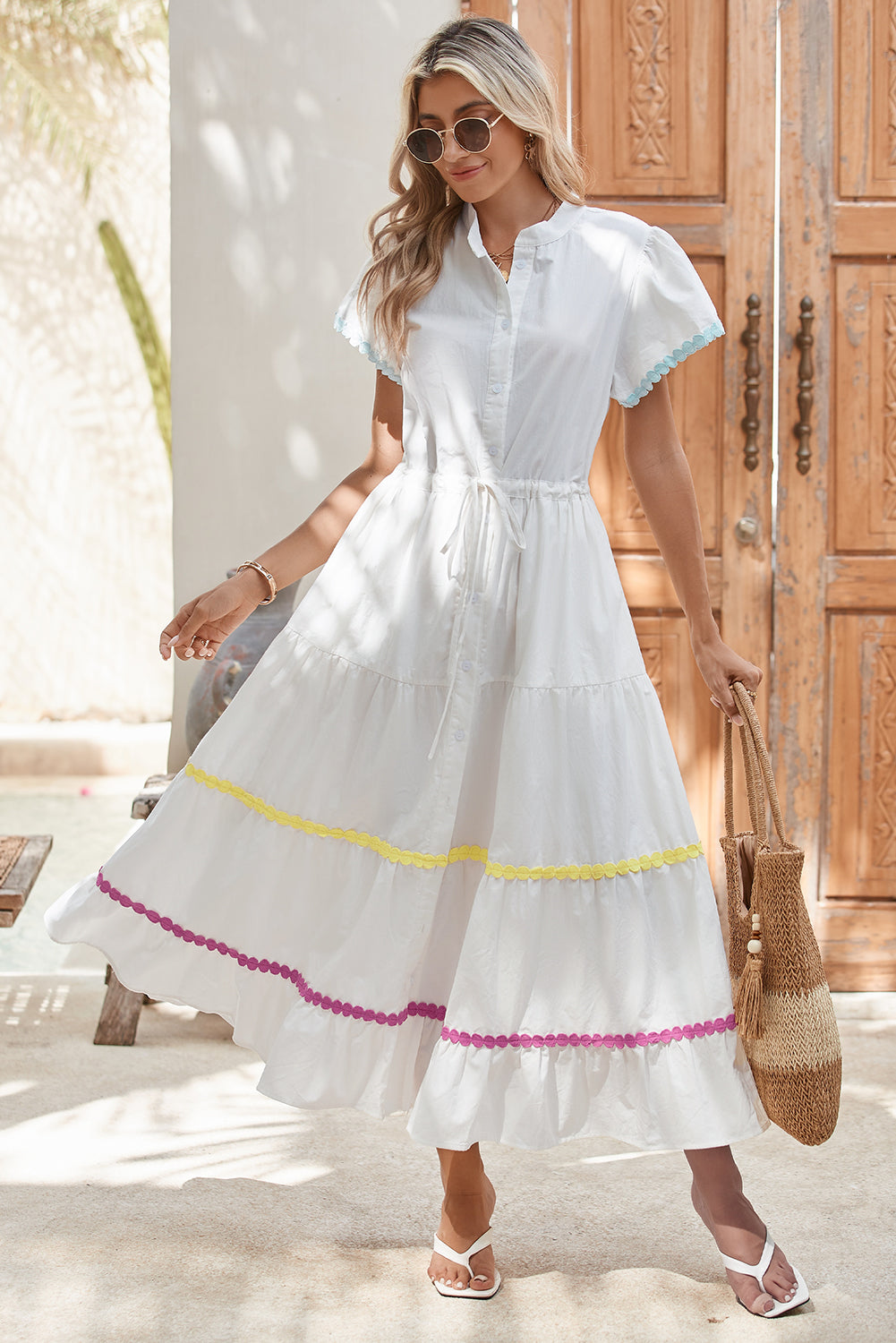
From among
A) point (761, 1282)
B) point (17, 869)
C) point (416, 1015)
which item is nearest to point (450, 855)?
Answer: point (416, 1015)

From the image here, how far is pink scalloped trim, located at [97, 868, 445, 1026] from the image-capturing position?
172cm

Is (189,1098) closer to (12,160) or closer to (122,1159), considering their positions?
(122,1159)

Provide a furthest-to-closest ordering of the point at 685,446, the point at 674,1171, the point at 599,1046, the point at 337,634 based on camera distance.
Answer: the point at 685,446
the point at 674,1171
the point at 337,634
the point at 599,1046

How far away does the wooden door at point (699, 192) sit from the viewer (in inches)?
123

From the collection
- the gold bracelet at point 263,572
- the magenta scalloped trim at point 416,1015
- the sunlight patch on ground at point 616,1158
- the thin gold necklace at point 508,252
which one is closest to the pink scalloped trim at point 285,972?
the magenta scalloped trim at point 416,1015

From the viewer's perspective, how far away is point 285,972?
5.90 feet

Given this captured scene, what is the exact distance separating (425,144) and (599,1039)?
1.24 metres

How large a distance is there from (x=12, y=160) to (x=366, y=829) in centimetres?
661

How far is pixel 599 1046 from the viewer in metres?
1.70

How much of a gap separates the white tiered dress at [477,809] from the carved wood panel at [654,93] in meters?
1.50

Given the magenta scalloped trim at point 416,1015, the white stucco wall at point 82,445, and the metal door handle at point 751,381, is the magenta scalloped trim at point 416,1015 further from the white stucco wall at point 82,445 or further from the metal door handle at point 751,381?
the white stucco wall at point 82,445

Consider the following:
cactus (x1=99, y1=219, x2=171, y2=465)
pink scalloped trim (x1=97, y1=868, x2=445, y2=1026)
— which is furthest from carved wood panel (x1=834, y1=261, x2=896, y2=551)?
cactus (x1=99, y1=219, x2=171, y2=465)

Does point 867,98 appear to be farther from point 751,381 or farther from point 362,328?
point 362,328

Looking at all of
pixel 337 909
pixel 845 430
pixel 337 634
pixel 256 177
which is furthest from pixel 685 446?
pixel 337 909
